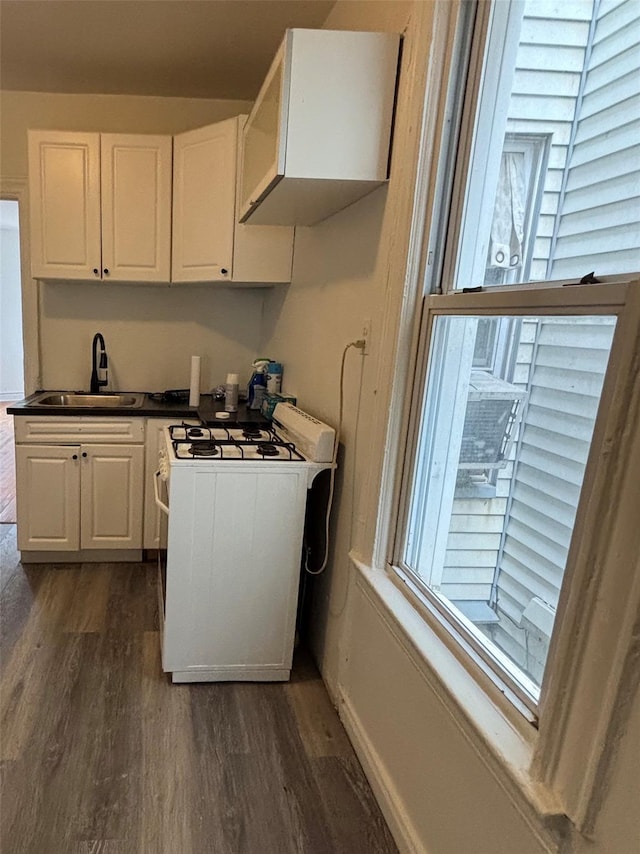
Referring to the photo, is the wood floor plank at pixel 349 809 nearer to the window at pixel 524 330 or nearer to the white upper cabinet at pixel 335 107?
the window at pixel 524 330

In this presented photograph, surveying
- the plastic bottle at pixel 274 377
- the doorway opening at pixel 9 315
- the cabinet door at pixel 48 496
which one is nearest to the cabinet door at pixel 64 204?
the cabinet door at pixel 48 496

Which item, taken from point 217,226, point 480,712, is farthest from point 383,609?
point 217,226

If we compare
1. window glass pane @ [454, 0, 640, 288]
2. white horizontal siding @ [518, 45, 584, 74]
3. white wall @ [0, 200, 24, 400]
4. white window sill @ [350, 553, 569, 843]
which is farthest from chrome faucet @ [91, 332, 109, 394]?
white wall @ [0, 200, 24, 400]

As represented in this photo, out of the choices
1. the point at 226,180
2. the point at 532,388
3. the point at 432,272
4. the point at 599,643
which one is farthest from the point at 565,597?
the point at 226,180

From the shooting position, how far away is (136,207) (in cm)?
305

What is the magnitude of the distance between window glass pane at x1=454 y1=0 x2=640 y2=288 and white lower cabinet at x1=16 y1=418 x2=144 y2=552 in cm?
211

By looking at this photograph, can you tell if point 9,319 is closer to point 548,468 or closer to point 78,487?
point 78,487

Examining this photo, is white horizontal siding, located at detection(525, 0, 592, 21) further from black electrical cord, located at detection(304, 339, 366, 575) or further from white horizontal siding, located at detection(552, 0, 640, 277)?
black electrical cord, located at detection(304, 339, 366, 575)

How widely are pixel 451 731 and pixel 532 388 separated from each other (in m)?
0.79

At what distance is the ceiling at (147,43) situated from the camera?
2299 millimetres

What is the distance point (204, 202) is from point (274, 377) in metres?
0.98

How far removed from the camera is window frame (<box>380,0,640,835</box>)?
846mm

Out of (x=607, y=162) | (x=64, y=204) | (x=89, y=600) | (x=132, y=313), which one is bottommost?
(x=89, y=600)

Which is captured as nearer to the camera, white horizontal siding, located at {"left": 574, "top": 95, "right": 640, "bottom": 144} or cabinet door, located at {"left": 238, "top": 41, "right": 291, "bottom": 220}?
white horizontal siding, located at {"left": 574, "top": 95, "right": 640, "bottom": 144}
